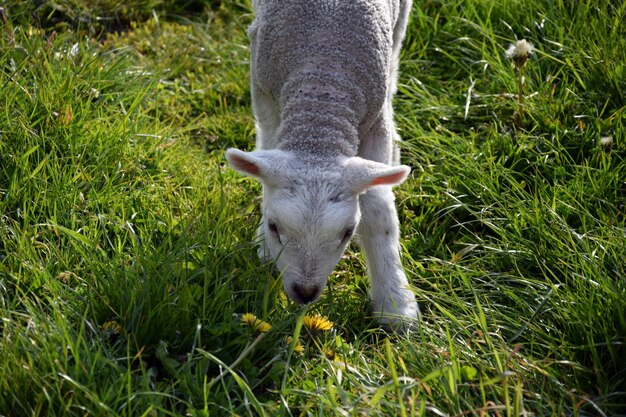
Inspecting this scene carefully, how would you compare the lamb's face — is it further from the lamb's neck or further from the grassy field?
the lamb's neck

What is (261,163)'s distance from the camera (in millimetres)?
4164

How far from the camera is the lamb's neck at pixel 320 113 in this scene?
4.39m

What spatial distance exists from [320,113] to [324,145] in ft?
0.69

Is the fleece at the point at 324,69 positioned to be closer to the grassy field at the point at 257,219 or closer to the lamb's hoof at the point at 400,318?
the grassy field at the point at 257,219

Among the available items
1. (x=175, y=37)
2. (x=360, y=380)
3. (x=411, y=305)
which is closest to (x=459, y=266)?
(x=411, y=305)

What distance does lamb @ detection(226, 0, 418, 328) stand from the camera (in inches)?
161

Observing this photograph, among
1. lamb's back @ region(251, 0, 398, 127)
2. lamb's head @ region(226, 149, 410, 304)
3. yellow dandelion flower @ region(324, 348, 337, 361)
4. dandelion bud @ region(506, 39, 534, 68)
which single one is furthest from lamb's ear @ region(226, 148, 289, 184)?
dandelion bud @ region(506, 39, 534, 68)

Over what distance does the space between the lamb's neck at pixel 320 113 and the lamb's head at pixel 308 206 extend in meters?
0.13

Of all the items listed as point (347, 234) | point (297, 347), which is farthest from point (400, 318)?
point (297, 347)

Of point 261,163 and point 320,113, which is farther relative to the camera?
point 320,113

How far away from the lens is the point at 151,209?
5051 millimetres

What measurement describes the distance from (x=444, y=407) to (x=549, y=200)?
1852 millimetres

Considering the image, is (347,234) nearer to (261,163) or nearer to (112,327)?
(261,163)

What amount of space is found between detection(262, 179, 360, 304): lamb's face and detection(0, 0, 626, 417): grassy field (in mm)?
204
